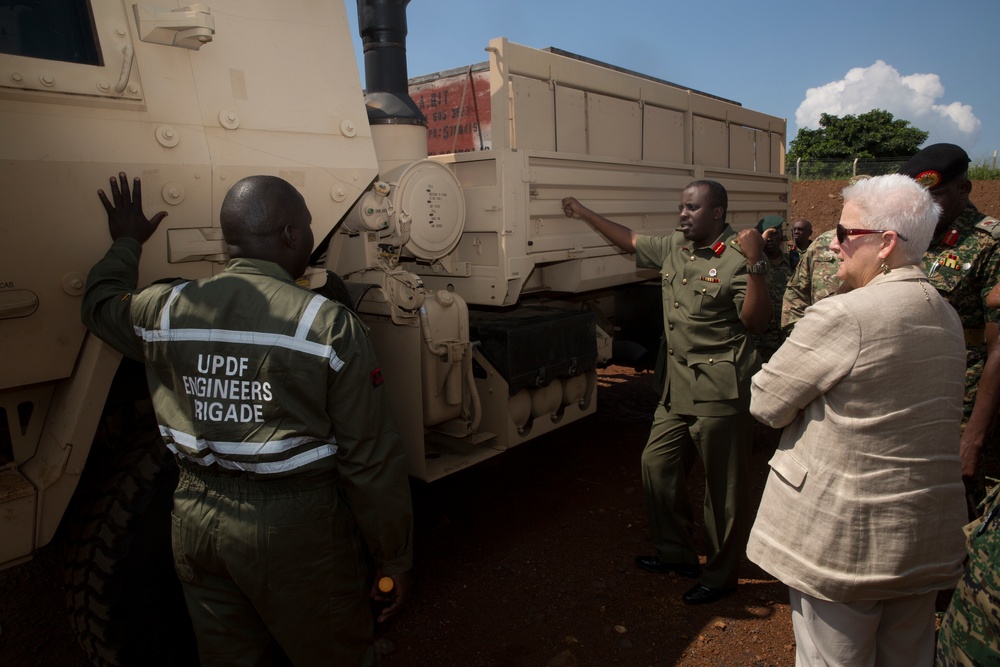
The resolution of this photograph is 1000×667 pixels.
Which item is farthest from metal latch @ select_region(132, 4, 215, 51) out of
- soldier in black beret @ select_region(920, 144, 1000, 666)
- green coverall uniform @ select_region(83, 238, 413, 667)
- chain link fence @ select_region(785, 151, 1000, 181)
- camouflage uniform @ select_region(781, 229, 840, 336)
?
chain link fence @ select_region(785, 151, 1000, 181)

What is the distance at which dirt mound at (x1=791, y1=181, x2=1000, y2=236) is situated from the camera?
18.7 meters

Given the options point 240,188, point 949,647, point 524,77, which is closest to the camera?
point 949,647

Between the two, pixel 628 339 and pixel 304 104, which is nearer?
pixel 304 104

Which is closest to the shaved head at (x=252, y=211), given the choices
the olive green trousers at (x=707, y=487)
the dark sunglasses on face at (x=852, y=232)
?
the dark sunglasses on face at (x=852, y=232)

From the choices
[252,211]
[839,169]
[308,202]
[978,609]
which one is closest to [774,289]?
[308,202]

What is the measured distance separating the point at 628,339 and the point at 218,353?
3.81 meters

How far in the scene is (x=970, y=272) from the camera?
2756mm

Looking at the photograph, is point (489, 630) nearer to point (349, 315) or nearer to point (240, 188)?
point (349, 315)

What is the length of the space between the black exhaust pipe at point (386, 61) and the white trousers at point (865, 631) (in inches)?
103

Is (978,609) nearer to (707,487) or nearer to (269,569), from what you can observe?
(269,569)

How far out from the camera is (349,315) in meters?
1.76

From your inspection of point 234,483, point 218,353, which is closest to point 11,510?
point 234,483

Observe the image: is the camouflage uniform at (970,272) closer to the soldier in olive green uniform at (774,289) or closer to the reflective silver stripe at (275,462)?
the soldier in olive green uniform at (774,289)

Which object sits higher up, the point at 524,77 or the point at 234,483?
the point at 524,77
